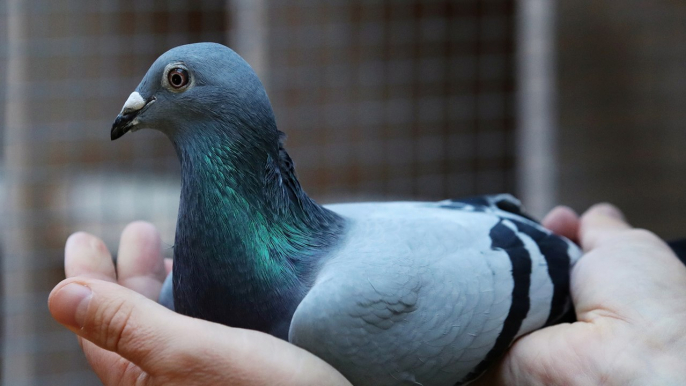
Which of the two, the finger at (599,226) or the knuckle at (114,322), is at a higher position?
the knuckle at (114,322)

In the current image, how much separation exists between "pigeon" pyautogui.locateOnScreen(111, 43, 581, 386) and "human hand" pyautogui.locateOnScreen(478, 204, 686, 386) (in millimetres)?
73

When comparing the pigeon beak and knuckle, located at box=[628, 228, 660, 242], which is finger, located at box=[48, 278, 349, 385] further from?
knuckle, located at box=[628, 228, 660, 242]

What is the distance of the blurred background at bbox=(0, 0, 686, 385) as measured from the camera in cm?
197

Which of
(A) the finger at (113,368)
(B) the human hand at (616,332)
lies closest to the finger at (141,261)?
(A) the finger at (113,368)

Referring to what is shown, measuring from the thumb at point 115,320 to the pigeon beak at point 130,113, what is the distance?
0.68 ft

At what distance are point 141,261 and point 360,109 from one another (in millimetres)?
1400

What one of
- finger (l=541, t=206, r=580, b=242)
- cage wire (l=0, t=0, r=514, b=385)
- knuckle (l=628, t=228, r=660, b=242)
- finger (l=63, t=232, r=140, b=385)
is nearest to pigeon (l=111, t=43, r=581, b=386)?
finger (l=63, t=232, r=140, b=385)

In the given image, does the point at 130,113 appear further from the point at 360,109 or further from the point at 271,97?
the point at 360,109

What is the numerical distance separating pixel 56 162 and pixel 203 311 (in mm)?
1502

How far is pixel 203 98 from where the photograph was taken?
729 mm

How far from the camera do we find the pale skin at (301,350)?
2.05 ft

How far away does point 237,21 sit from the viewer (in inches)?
82.6

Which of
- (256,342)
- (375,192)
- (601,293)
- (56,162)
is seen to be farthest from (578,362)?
(56,162)

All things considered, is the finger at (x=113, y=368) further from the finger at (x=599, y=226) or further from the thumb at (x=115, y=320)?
the finger at (x=599, y=226)
